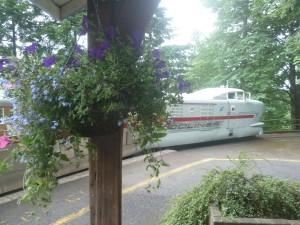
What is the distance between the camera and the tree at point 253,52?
44.0ft

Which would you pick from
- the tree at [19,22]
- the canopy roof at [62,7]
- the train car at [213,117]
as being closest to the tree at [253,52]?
the train car at [213,117]

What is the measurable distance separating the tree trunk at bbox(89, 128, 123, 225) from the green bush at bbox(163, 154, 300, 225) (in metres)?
1.31

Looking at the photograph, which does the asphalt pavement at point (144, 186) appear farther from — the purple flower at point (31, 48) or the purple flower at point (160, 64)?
the purple flower at point (160, 64)

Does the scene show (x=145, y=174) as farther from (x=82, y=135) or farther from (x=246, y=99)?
(x=246, y=99)

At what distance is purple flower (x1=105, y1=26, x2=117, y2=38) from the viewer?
5.89ft

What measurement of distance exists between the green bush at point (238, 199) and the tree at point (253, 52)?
33.5 ft

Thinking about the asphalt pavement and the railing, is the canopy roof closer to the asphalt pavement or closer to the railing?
the asphalt pavement

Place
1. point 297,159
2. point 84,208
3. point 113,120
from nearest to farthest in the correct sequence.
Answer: point 113,120, point 84,208, point 297,159

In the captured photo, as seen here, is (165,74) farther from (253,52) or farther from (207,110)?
(253,52)

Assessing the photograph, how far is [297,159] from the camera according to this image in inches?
334

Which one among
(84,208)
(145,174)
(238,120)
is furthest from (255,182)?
(238,120)

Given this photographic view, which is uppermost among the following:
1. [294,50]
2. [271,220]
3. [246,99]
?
[294,50]

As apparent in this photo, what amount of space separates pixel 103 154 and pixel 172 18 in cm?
1210

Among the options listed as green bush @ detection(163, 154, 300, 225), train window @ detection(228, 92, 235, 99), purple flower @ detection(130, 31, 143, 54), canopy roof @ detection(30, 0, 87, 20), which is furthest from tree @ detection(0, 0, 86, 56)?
purple flower @ detection(130, 31, 143, 54)
